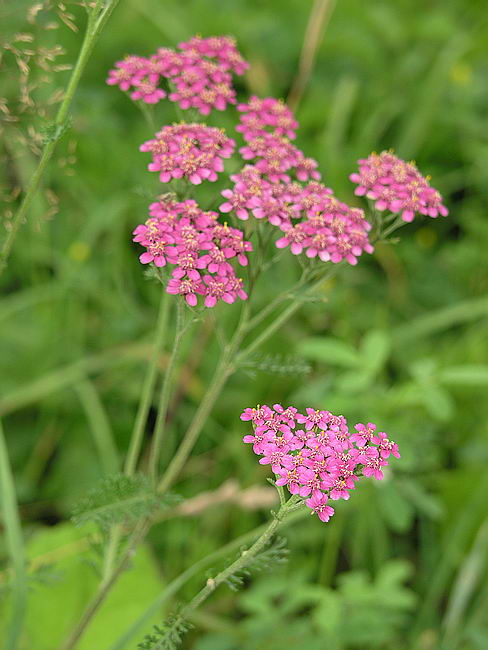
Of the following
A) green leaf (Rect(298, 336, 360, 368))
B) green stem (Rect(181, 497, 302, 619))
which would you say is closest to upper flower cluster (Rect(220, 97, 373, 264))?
green stem (Rect(181, 497, 302, 619))

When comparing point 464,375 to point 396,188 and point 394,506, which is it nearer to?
point 394,506

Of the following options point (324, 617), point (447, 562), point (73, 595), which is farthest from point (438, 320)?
point (73, 595)

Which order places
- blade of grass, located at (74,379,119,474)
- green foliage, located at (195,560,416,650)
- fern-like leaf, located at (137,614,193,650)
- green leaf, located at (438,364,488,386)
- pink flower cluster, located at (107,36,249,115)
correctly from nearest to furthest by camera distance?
fern-like leaf, located at (137,614,193,650), pink flower cluster, located at (107,36,249,115), green foliage, located at (195,560,416,650), green leaf, located at (438,364,488,386), blade of grass, located at (74,379,119,474)

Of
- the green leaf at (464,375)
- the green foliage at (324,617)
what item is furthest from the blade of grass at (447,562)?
the green leaf at (464,375)

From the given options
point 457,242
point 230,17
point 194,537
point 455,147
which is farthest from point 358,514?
point 230,17

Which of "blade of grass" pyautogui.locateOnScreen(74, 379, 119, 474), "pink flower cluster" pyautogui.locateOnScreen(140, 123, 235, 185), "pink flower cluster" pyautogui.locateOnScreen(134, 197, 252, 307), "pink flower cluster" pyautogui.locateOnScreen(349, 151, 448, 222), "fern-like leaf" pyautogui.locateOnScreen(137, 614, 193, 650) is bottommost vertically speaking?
"fern-like leaf" pyautogui.locateOnScreen(137, 614, 193, 650)

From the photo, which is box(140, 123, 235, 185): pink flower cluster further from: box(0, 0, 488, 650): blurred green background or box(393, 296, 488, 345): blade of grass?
box(393, 296, 488, 345): blade of grass

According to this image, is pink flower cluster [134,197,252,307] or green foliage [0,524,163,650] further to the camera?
green foliage [0,524,163,650]
